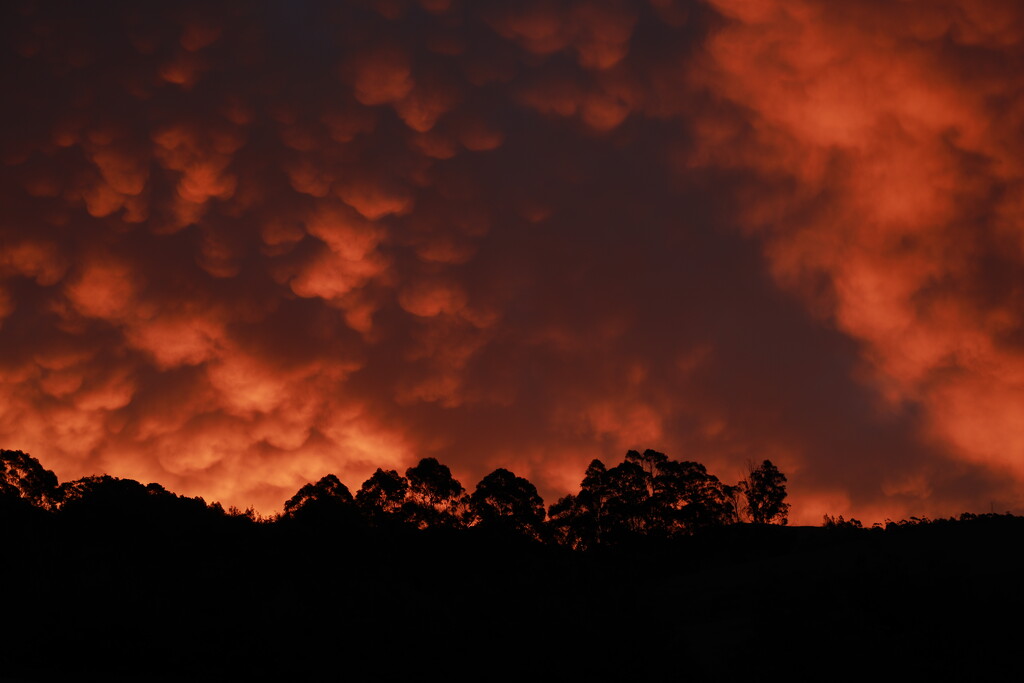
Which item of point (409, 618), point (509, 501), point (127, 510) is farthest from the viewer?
point (509, 501)

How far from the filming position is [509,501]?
294 feet

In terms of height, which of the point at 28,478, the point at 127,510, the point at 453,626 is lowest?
the point at 453,626

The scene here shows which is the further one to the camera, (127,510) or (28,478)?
(28,478)

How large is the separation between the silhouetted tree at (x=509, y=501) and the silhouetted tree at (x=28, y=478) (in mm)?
54329

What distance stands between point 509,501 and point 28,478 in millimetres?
63527

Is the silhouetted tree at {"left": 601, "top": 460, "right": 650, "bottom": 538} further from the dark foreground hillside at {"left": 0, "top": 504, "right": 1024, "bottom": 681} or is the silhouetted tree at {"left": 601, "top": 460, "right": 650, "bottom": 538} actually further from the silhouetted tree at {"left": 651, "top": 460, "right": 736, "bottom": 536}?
the dark foreground hillside at {"left": 0, "top": 504, "right": 1024, "bottom": 681}

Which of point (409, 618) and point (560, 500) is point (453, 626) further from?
point (560, 500)

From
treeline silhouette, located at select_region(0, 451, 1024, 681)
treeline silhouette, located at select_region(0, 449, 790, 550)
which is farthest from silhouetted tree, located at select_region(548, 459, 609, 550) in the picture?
treeline silhouette, located at select_region(0, 451, 1024, 681)

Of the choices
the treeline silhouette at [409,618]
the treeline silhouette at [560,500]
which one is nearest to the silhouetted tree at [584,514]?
the treeline silhouette at [560,500]

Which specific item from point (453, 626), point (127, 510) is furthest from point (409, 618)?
point (127, 510)

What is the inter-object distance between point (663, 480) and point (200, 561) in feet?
238

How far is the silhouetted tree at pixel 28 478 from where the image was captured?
94625 mm

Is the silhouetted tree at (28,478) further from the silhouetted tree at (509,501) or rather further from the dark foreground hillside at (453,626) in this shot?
the dark foreground hillside at (453,626)

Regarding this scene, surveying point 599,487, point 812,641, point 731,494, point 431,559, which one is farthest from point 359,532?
point 731,494
